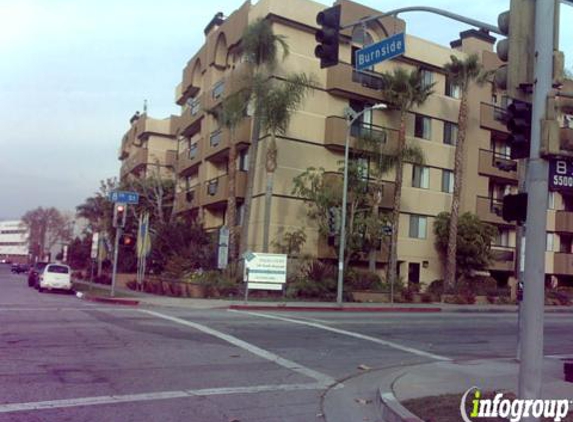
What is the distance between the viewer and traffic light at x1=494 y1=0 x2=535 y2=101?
23.0 feet

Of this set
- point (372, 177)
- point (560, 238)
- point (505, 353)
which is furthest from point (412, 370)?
point (560, 238)

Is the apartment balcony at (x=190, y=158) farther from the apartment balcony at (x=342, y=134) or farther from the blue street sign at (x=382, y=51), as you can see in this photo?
the blue street sign at (x=382, y=51)

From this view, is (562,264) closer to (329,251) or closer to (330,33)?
(329,251)

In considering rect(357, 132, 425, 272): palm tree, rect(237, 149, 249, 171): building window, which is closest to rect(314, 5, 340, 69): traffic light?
rect(357, 132, 425, 272): palm tree

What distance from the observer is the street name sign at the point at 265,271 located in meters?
25.9

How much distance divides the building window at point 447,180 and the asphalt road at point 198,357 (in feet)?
63.8

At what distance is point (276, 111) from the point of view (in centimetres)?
2884

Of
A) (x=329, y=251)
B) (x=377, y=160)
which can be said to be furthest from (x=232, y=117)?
(x=329, y=251)

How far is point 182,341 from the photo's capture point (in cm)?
1329

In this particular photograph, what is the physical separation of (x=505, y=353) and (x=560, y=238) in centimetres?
3373

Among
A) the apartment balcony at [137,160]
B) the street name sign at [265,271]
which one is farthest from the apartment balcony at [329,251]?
the apartment balcony at [137,160]

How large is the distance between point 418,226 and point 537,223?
31756 millimetres

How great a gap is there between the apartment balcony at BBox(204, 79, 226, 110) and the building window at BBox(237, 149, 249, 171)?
13.0 feet

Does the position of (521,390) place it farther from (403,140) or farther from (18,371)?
(403,140)
